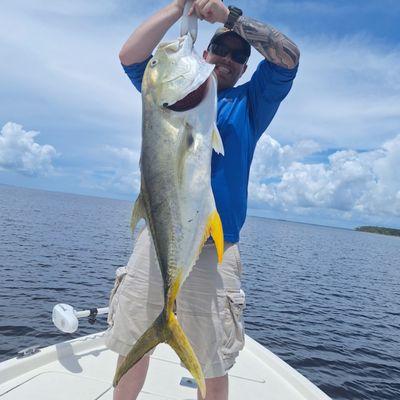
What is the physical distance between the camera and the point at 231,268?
150 inches

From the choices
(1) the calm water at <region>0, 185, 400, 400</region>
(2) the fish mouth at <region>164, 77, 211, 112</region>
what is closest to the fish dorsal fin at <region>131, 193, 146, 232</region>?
(2) the fish mouth at <region>164, 77, 211, 112</region>

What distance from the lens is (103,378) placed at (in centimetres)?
568

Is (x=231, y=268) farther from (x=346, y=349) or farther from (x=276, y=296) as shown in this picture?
(x=276, y=296)

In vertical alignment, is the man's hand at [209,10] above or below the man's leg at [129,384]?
above

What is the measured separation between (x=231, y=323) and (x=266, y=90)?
7.34 feet

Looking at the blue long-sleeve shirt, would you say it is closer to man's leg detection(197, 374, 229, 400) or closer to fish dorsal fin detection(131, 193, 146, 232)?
fish dorsal fin detection(131, 193, 146, 232)

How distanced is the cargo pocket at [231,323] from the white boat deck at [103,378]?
2119 millimetres

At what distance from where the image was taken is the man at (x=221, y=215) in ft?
11.5

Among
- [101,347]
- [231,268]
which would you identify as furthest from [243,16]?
[101,347]

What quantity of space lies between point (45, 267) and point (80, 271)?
2.12 meters

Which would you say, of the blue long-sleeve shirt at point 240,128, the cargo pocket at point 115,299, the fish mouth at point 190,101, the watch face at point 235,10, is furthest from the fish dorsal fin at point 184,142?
the cargo pocket at point 115,299

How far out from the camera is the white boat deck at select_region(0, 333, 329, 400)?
5.19m

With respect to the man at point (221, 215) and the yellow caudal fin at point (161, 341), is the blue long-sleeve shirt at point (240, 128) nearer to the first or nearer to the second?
the man at point (221, 215)

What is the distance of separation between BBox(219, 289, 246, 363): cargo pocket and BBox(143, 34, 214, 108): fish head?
191 cm
